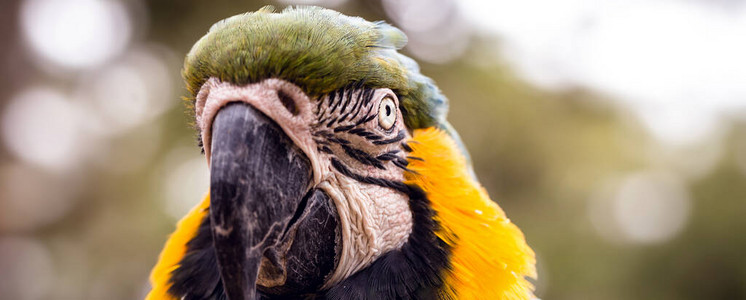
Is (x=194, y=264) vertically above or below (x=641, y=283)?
above

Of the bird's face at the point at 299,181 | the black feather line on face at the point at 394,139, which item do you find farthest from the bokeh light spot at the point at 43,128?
the black feather line on face at the point at 394,139

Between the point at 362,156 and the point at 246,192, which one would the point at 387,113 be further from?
the point at 246,192

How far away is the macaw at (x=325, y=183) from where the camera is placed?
1226 millimetres

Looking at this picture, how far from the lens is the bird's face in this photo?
1.18 m

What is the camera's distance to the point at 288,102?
4.30 ft

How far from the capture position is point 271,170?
4.11 ft

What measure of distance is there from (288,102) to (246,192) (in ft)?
0.92

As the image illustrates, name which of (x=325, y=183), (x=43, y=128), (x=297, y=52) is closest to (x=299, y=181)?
(x=325, y=183)

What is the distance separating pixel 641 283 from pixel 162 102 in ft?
26.7

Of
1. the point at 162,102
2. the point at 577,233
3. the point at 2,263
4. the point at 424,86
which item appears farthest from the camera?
the point at 577,233

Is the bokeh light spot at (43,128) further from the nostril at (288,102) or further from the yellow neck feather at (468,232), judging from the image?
the yellow neck feather at (468,232)

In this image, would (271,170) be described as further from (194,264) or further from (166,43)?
(166,43)

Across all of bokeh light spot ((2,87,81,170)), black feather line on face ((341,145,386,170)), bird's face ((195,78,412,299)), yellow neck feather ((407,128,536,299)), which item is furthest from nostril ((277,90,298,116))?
bokeh light spot ((2,87,81,170))

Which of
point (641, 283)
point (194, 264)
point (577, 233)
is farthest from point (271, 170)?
point (641, 283)
